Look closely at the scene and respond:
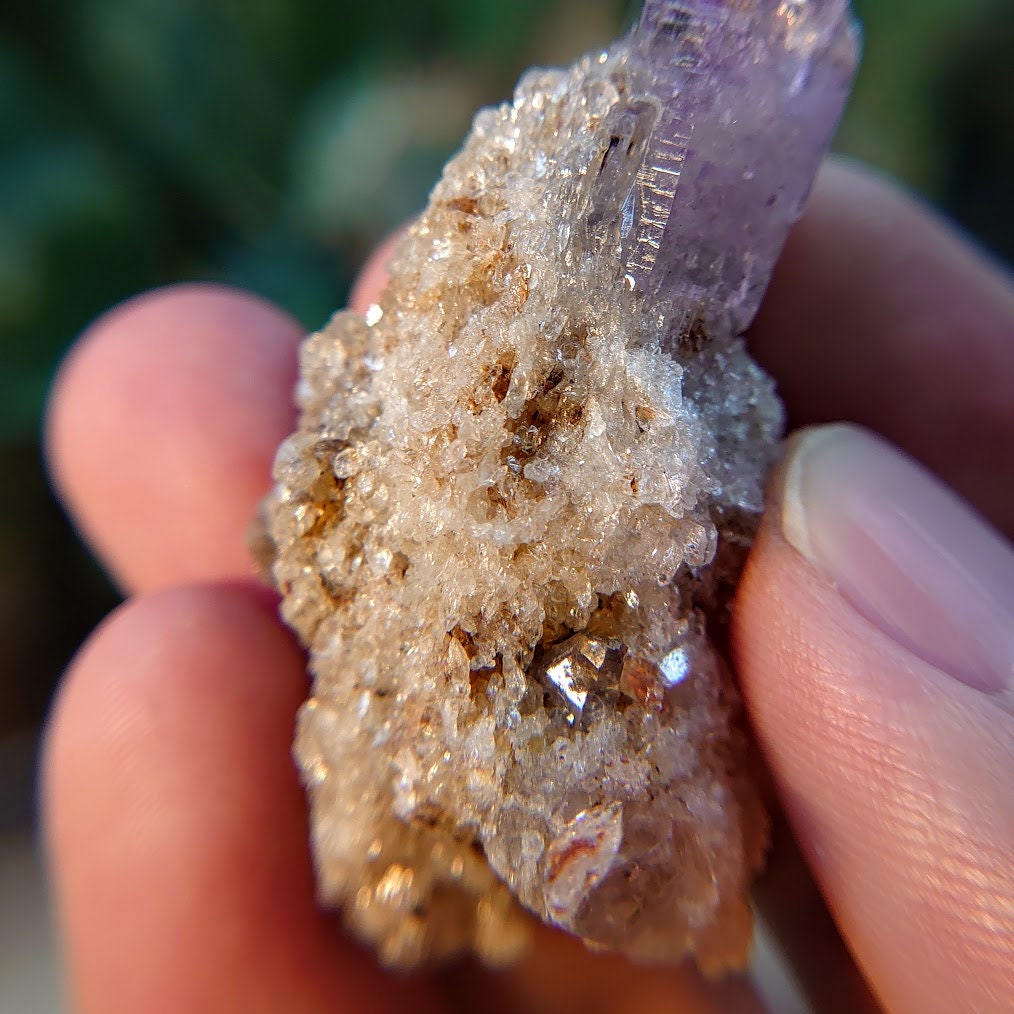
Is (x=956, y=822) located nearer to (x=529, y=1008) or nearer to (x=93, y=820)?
(x=529, y=1008)

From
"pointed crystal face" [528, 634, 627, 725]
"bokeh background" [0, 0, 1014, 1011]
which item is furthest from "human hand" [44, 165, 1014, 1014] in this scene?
"bokeh background" [0, 0, 1014, 1011]

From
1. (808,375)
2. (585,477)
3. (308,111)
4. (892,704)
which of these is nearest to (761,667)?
(892,704)

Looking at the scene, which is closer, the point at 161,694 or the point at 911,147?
the point at 161,694

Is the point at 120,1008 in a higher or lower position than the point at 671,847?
lower

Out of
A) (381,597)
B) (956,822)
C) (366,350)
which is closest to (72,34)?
(366,350)

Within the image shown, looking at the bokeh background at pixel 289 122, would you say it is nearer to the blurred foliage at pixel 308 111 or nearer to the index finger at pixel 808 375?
the blurred foliage at pixel 308 111

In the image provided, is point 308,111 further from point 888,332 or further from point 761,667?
point 761,667

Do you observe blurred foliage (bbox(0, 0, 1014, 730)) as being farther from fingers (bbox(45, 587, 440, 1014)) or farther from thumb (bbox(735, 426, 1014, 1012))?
thumb (bbox(735, 426, 1014, 1012))
